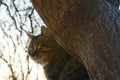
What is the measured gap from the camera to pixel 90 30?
66.4 inches

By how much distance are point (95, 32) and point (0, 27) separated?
5.54m

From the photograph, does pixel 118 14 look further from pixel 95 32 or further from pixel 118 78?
pixel 118 78

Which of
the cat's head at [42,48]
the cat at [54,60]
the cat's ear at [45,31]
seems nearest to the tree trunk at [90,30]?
the cat at [54,60]

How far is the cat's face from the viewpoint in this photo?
345cm

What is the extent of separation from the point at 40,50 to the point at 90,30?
1869mm

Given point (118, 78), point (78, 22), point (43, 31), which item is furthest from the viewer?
point (43, 31)

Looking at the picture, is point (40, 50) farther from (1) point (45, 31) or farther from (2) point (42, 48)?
(1) point (45, 31)

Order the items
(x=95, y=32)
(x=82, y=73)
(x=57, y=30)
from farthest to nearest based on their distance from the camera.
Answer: (x=82, y=73)
(x=57, y=30)
(x=95, y=32)

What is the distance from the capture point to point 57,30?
1.91 meters

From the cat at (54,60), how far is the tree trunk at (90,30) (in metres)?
0.58

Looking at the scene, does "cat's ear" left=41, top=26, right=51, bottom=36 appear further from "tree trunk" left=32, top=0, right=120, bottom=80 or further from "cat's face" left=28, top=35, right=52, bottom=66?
"tree trunk" left=32, top=0, right=120, bottom=80

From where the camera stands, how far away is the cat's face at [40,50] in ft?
11.3

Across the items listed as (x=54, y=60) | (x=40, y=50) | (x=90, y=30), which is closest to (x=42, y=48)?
(x=40, y=50)

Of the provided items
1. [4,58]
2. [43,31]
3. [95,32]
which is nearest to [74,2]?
[95,32]
